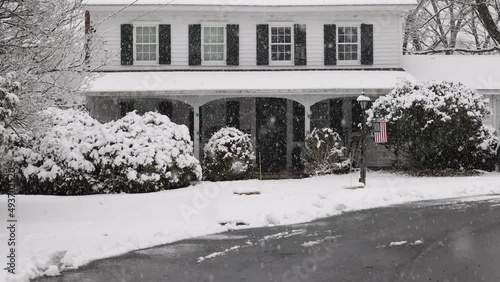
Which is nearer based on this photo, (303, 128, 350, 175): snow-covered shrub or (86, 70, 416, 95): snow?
(303, 128, 350, 175): snow-covered shrub

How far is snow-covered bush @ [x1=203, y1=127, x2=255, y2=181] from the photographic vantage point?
18406mm

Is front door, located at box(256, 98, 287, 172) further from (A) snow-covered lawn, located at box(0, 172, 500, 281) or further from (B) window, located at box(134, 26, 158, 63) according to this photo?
(A) snow-covered lawn, located at box(0, 172, 500, 281)

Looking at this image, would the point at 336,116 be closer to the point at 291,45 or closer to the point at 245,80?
the point at 291,45

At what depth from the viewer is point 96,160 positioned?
14.8 metres

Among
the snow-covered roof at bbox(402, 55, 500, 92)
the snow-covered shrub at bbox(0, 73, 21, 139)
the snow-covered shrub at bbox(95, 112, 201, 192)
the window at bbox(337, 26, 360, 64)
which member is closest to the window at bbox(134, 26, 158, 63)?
the snow-covered shrub at bbox(95, 112, 201, 192)

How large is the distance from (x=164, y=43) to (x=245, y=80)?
3.73m

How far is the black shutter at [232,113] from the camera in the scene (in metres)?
22.5

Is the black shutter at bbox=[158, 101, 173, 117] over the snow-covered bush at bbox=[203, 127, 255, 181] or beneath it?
over

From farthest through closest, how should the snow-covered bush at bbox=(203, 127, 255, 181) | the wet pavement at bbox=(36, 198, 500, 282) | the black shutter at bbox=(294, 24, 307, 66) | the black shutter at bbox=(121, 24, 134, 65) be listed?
the black shutter at bbox=(294, 24, 307, 66)
the black shutter at bbox=(121, 24, 134, 65)
the snow-covered bush at bbox=(203, 127, 255, 181)
the wet pavement at bbox=(36, 198, 500, 282)

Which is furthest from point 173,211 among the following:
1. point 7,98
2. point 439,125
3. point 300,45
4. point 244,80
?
point 300,45

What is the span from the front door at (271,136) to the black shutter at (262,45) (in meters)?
1.52

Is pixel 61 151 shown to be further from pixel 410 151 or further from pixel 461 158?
pixel 461 158

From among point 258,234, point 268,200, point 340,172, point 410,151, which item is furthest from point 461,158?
point 258,234

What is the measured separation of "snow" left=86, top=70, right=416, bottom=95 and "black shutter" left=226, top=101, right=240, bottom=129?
4.14 ft
